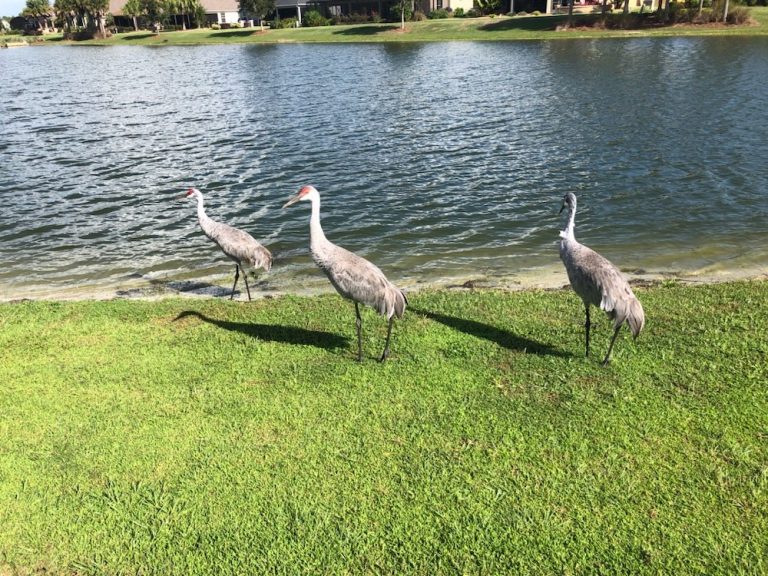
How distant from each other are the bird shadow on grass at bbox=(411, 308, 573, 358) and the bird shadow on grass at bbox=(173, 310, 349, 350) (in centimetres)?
173

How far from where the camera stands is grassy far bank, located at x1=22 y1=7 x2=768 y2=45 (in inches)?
2363

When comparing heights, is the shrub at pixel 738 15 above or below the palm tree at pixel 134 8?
below

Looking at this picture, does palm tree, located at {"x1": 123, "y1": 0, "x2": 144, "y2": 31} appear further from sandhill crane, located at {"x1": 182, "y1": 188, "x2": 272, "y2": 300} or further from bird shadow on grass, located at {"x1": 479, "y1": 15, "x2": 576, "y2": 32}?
sandhill crane, located at {"x1": 182, "y1": 188, "x2": 272, "y2": 300}

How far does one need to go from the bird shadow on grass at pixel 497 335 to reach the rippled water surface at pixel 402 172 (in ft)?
11.1

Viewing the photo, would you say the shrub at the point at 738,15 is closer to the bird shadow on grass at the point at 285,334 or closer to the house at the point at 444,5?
the house at the point at 444,5

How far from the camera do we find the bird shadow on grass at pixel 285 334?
948 cm

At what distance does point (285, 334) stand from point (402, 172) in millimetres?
12969

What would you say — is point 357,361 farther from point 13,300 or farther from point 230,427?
point 13,300

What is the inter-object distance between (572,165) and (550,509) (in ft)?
57.9

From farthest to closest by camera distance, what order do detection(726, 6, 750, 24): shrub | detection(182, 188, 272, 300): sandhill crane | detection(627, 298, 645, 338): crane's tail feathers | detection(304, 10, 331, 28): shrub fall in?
1. detection(304, 10, 331, 28): shrub
2. detection(726, 6, 750, 24): shrub
3. detection(182, 188, 272, 300): sandhill crane
4. detection(627, 298, 645, 338): crane's tail feathers

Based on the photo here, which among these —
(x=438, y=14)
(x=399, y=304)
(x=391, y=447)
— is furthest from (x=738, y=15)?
(x=391, y=447)

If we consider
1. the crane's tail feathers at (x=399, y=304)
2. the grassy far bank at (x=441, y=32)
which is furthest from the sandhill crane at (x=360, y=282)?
the grassy far bank at (x=441, y=32)

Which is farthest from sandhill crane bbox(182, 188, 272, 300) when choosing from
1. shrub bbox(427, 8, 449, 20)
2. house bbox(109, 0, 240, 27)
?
house bbox(109, 0, 240, 27)

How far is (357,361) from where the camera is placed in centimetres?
880
